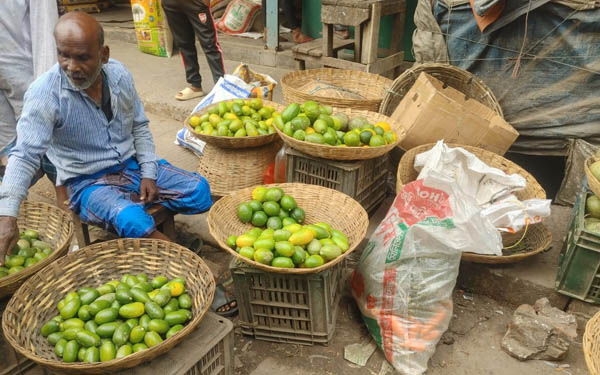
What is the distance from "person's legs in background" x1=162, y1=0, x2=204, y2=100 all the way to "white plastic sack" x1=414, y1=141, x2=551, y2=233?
10.6 ft

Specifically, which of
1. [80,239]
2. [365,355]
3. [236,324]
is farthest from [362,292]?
[80,239]

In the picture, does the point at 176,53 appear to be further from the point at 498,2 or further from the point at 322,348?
the point at 322,348

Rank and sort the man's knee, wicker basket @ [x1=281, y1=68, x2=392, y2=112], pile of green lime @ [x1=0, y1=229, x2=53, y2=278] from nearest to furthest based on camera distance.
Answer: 1. pile of green lime @ [x1=0, y1=229, x2=53, y2=278]
2. the man's knee
3. wicker basket @ [x1=281, y1=68, x2=392, y2=112]

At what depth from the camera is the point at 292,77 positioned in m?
4.37

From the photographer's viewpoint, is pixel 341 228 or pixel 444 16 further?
pixel 444 16

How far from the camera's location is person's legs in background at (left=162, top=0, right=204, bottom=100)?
5059 mm

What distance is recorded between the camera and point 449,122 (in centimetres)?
353

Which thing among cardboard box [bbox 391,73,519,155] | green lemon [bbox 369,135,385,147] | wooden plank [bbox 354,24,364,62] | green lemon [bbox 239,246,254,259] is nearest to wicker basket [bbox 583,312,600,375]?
green lemon [bbox 239,246,254,259]

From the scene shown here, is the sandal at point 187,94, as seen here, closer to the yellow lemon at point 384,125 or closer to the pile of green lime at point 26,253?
the yellow lemon at point 384,125

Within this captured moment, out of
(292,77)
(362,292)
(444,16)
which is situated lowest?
(362,292)

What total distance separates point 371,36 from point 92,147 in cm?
310

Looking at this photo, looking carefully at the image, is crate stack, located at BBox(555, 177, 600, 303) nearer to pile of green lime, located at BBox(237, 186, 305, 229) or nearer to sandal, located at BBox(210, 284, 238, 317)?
pile of green lime, located at BBox(237, 186, 305, 229)

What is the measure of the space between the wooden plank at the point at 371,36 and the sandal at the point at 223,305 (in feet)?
9.98

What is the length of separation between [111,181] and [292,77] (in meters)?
2.11
